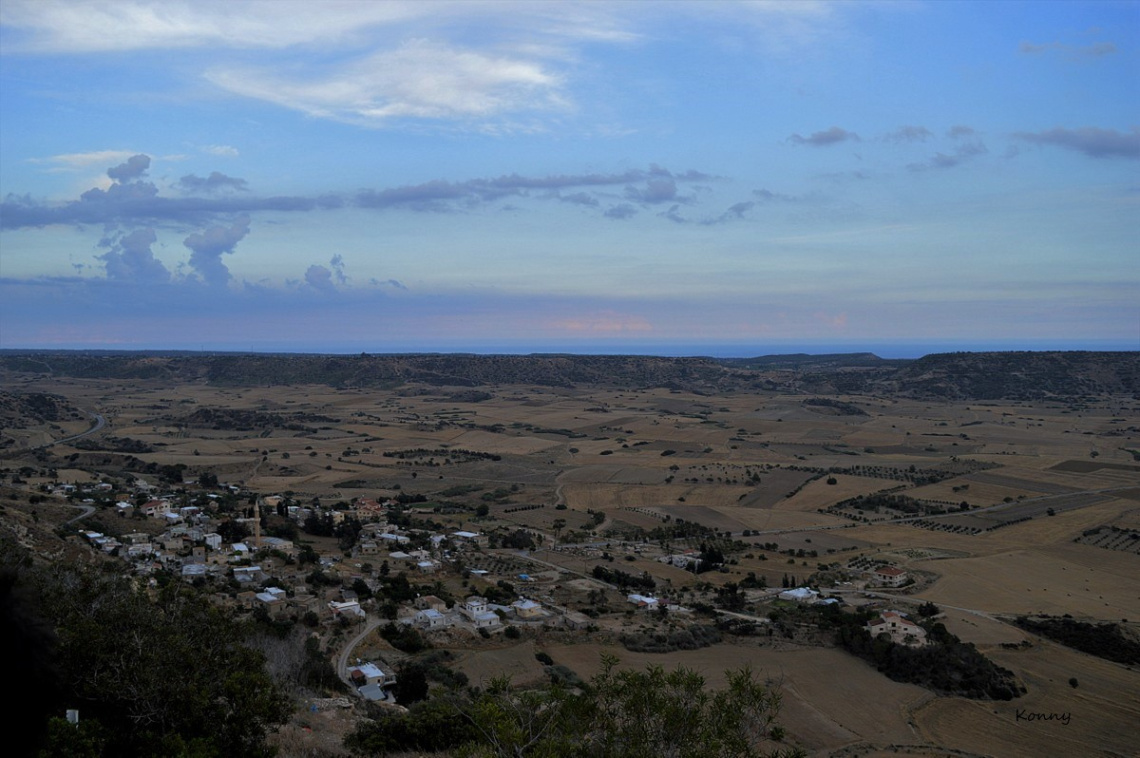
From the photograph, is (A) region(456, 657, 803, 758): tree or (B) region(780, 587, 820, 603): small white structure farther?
(B) region(780, 587, 820, 603): small white structure

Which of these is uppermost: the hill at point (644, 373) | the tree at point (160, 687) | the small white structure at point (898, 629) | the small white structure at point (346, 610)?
the hill at point (644, 373)

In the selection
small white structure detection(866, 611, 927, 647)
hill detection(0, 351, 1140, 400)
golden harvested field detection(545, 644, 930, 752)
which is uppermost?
hill detection(0, 351, 1140, 400)

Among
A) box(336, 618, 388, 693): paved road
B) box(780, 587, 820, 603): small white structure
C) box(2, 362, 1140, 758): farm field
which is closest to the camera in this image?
box(336, 618, 388, 693): paved road

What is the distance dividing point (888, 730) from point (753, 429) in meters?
80.0

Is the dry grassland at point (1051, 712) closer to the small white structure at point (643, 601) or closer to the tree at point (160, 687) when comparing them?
the small white structure at point (643, 601)

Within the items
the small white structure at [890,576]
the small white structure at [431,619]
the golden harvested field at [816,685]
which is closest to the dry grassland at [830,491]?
the small white structure at [890,576]

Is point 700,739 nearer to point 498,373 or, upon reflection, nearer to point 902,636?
point 902,636

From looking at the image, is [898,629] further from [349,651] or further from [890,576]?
[349,651]

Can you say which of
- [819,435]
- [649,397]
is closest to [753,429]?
[819,435]

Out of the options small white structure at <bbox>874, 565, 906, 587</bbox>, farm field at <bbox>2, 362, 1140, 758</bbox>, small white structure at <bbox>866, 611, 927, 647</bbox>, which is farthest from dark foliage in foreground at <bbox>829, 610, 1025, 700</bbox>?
small white structure at <bbox>874, 565, 906, 587</bbox>

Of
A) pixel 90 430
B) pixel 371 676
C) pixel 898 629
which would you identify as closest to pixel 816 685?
pixel 898 629

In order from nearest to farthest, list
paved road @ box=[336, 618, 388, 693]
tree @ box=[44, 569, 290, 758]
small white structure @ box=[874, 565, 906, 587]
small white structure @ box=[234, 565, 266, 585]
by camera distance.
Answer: tree @ box=[44, 569, 290, 758] → paved road @ box=[336, 618, 388, 693] → small white structure @ box=[234, 565, 266, 585] → small white structure @ box=[874, 565, 906, 587]

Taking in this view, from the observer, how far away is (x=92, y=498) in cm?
4669

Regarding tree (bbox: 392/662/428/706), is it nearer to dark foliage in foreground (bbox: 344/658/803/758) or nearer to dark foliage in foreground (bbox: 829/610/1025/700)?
dark foliage in foreground (bbox: 344/658/803/758)
